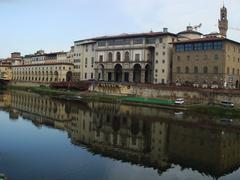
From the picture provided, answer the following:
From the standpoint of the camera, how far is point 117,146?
38031 millimetres

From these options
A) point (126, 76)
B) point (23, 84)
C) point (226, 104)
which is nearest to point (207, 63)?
point (226, 104)

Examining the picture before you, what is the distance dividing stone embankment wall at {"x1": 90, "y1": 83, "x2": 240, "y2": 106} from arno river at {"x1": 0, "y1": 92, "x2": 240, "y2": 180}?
9442 millimetres

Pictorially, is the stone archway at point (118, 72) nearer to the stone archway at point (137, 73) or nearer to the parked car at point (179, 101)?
the stone archway at point (137, 73)

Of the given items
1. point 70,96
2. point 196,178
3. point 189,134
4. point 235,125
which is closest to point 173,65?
point 70,96

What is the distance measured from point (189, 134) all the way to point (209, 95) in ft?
78.9

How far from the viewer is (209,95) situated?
65688mm

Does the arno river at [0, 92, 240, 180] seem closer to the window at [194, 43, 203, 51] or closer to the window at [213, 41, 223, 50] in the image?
the window at [213, 41, 223, 50]

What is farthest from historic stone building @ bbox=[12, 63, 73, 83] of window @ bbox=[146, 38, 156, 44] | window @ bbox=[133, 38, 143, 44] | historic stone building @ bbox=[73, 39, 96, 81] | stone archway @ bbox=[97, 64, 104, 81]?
window @ bbox=[146, 38, 156, 44]

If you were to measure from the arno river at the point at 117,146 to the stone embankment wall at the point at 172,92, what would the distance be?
944cm

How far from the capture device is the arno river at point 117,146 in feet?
93.7

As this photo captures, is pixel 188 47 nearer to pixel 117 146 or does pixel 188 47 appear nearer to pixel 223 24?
pixel 223 24

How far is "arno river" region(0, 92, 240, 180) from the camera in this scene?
28547 mm

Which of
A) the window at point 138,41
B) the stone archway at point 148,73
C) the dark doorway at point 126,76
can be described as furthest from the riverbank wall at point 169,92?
the window at point 138,41

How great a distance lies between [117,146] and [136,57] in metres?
54.4
